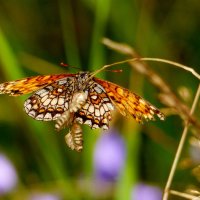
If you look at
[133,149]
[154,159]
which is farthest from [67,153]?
[133,149]

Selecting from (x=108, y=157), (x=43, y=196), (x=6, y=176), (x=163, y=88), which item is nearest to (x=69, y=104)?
(x=163, y=88)

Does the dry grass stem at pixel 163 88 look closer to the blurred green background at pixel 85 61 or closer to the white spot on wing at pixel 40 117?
the white spot on wing at pixel 40 117

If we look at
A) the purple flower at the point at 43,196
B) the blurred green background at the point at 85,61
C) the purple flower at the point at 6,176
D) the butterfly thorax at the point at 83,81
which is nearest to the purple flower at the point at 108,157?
the blurred green background at the point at 85,61

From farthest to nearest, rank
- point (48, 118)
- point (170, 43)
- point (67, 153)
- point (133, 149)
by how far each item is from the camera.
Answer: point (170, 43), point (67, 153), point (133, 149), point (48, 118)

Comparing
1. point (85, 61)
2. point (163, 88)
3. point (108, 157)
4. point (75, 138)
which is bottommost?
point (75, 138)

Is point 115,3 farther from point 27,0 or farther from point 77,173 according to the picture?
point 77,173

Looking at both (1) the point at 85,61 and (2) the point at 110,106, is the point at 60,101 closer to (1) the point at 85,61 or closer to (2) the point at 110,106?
(2) the point at 110,106
